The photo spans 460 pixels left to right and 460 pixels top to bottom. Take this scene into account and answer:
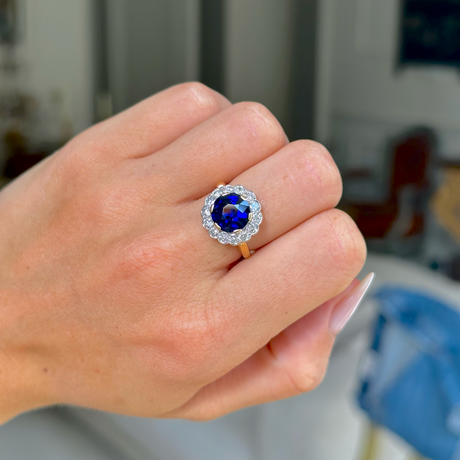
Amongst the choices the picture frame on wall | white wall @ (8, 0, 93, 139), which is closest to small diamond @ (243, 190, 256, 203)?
the picture frame on wall

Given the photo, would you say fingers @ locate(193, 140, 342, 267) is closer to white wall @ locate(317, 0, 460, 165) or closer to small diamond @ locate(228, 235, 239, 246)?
small diamond @ locate(228, 235, 239, 246)

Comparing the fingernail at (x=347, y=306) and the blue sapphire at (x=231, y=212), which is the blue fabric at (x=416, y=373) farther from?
the blue sapphire at (x=231, y=212)

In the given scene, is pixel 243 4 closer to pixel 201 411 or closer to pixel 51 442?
pixel 201 411

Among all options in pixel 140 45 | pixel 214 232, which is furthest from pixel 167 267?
pixel 140 45

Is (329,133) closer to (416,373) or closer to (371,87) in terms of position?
(371,87)

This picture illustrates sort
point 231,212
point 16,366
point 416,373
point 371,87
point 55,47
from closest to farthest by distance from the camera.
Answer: point 231,212, point 16,366, point 416,373, point 371,87, point 55,47

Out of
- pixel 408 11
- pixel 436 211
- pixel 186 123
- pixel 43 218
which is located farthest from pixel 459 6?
pixel 43 218

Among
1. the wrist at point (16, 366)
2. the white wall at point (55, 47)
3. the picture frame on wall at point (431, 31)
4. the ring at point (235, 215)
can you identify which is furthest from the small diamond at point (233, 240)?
the white wall at point (55, 47)
